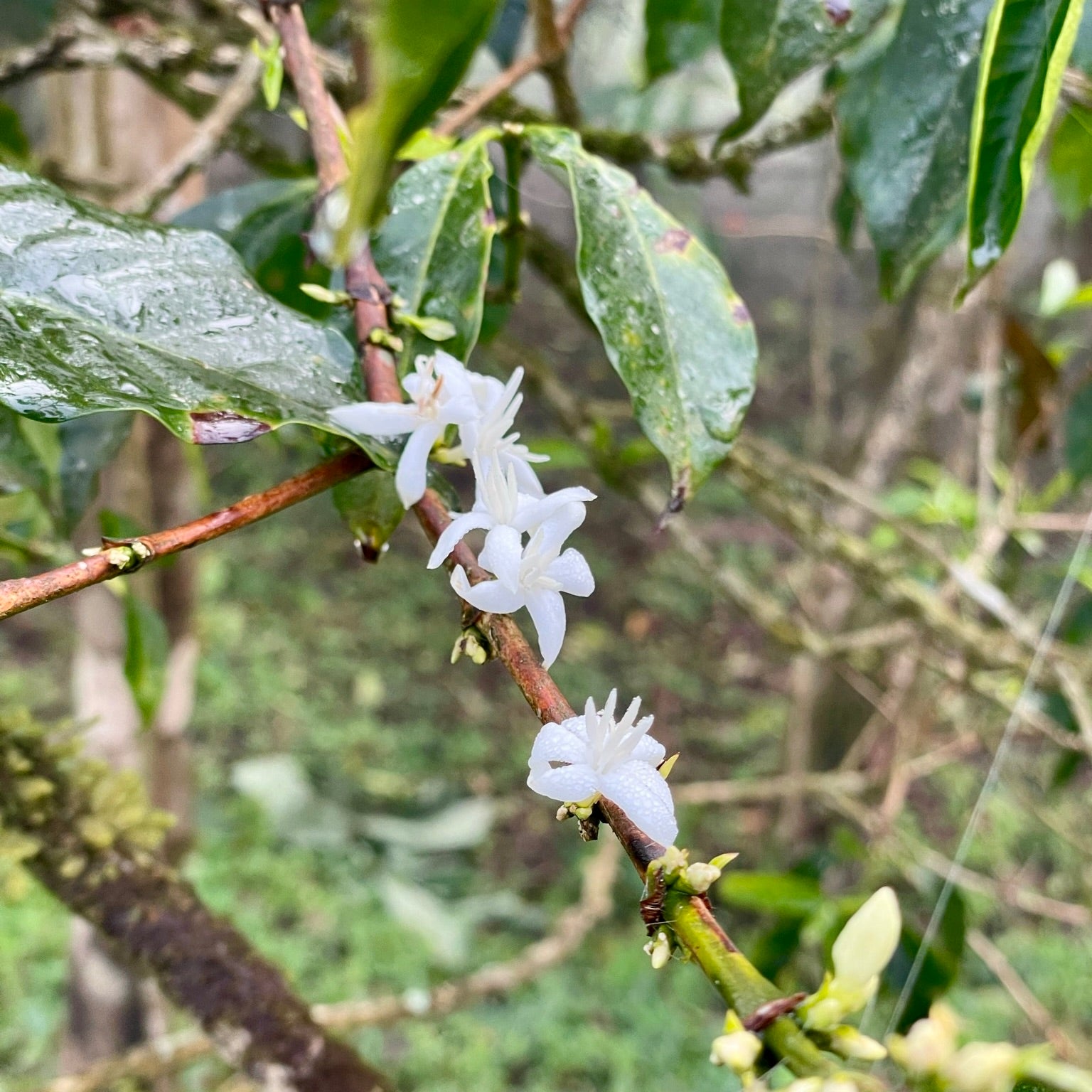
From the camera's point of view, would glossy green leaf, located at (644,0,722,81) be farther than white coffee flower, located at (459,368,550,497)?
Yes

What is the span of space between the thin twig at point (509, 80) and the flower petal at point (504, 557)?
332 millimetres

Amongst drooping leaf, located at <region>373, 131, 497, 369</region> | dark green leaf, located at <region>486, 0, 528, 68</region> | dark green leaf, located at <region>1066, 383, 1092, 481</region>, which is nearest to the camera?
drooping leaf, located at <region>373, 131, 497, 369</region>

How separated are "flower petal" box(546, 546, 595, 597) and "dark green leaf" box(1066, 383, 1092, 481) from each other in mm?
853

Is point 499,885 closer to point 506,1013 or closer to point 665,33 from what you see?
point 506,1013

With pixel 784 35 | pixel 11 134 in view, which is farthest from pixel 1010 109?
pixel 11 134

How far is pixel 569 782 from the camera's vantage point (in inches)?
8.7

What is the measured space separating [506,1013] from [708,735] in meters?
0.99

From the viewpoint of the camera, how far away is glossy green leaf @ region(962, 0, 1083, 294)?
30cm

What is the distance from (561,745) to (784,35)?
37 cm

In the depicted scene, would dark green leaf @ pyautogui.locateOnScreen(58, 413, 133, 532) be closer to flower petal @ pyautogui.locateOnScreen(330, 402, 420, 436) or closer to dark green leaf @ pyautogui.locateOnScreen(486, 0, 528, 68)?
flower petal @ pyautogui.locateOnScreen(330, 402, 420, 436)

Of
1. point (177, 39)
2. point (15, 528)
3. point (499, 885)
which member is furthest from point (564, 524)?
point (499, 885)

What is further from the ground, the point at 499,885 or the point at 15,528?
the point at 15,528

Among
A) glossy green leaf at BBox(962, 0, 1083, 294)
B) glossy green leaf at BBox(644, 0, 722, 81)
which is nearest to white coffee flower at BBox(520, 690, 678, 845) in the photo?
glossy green leaf at BBox(962, 0, 1083, 294)

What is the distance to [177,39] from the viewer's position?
0.69 meters
